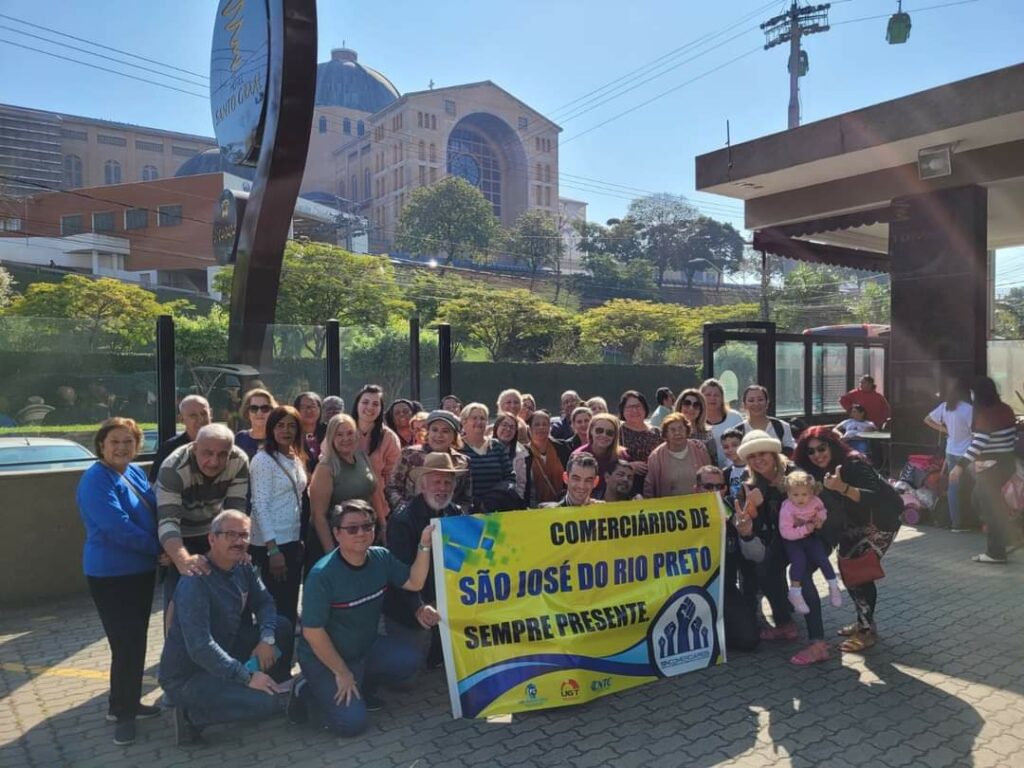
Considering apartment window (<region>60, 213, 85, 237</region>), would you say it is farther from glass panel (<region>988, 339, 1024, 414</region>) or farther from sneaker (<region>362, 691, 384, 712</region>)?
sneaker (<region>362, 691, 384, 712</region>)

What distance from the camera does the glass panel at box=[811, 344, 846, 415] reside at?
14.6m

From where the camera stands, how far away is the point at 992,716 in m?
4.14

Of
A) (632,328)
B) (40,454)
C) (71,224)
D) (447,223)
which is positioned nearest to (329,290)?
(632,328)

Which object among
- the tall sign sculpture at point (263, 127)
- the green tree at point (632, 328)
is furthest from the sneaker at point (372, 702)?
the green tree at point (632, 328)

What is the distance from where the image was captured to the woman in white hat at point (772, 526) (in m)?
4.95

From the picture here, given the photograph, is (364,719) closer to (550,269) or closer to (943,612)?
(943,612)

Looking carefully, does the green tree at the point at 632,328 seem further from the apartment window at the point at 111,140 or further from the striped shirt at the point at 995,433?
the apartment window at the point at 111,140

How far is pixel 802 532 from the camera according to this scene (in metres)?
4.92

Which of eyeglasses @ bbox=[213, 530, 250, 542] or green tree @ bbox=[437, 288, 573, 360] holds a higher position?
green tree @ bbox=[437, 288, 573, 360]

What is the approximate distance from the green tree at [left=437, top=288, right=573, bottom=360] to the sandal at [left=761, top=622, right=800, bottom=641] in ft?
98.2

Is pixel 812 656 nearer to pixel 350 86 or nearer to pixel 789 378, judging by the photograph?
pixel 789 378

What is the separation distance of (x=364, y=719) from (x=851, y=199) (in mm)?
9484

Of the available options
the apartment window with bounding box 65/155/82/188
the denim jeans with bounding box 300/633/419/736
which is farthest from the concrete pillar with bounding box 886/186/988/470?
the apartment window with bounding box 65/155/82/188

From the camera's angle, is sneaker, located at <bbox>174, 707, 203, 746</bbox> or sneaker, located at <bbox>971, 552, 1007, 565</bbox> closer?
sneaker, located at <bbox>174, 707, 203, 746</bbox>
